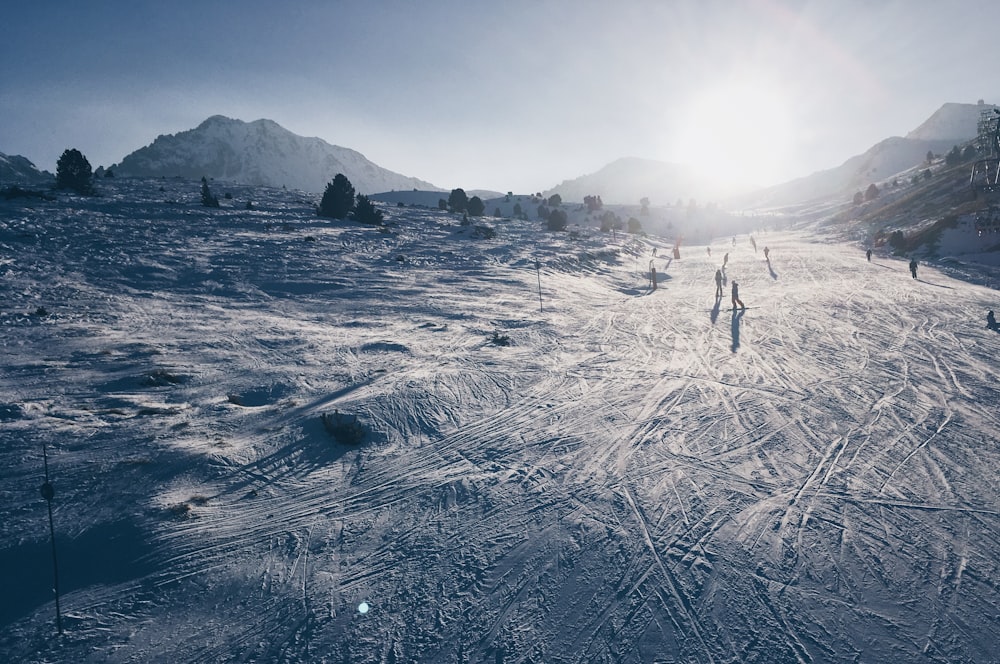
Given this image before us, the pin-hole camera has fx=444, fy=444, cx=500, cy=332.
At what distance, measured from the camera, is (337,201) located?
3431 cm

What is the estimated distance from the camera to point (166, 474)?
24.5 feet

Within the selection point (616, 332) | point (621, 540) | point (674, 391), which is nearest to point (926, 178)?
point (616, 332)

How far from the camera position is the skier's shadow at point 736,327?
52.8ft

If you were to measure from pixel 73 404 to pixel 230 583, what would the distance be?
618cm

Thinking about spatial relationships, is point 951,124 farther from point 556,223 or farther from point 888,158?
point 556,223

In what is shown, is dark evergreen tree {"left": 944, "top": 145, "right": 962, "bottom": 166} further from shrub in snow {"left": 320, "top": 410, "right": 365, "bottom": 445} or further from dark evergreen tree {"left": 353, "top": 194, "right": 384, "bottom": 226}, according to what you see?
shrub in snow {"left": 320, "top": 410, "right": 365, "bottom": 445}

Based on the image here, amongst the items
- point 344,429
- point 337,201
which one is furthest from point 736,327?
point 337,201

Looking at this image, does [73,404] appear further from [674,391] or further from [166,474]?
[674,391]

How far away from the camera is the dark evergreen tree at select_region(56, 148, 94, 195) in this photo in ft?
96.1

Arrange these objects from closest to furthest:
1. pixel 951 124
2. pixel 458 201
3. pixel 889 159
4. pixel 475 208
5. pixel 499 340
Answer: pixel 499 340
pixel 475 208
pixel 458 201
pixel 889 159
pixel 951 124

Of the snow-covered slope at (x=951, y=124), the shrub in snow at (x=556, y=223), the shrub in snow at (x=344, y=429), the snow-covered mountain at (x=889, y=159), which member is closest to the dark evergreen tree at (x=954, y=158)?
the snow-covered mountain at (x=889, y=159)

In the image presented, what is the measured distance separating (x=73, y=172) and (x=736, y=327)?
135ft

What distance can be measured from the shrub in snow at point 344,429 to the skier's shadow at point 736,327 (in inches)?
505

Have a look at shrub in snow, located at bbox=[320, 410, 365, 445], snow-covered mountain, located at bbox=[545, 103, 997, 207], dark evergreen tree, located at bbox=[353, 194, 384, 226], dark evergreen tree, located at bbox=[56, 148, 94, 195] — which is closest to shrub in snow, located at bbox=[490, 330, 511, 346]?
shrub in snow, located at bbox=[320, 410, 365, 445]
